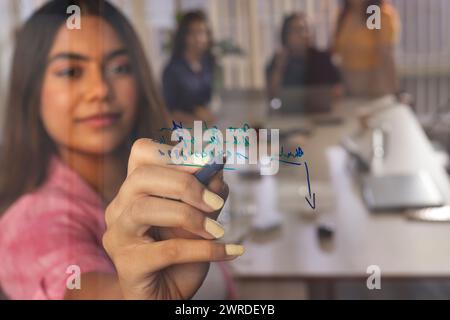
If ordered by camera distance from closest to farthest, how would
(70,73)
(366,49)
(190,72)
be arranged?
(70,73), (366,49), (190,72)

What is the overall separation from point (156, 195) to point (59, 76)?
21 cm

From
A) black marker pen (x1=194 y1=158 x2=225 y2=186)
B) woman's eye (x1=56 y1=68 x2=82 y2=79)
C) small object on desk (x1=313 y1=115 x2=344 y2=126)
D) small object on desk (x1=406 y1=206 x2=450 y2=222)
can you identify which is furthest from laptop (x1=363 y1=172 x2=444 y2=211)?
woman's eye (x1=56 y1=68 x2=82 y2=79)

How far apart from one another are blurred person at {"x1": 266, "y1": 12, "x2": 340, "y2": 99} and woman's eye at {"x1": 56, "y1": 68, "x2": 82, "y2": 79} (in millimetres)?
289

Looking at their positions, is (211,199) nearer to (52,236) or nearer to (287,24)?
(52,236)

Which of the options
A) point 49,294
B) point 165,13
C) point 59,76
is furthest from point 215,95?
point 49,294

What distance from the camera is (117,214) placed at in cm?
65

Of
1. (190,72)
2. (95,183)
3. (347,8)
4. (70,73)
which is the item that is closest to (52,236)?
(95,183)

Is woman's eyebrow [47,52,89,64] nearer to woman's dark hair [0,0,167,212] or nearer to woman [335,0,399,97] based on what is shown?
woman's dark hair [0,0,167,212]

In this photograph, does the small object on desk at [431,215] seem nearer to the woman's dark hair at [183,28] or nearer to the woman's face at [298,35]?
the woman's face at [298,35]

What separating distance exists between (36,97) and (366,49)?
1.35 ft

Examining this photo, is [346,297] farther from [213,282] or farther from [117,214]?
[117,214]

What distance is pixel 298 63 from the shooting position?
890mm

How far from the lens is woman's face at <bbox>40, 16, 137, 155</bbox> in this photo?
69cm

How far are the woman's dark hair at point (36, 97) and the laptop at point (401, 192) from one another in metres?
0.37
